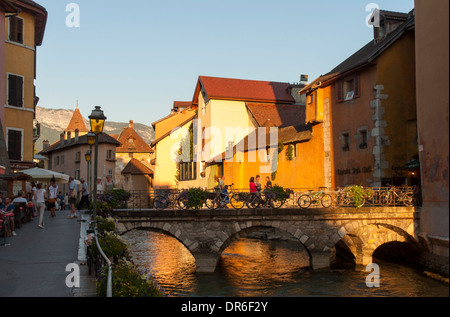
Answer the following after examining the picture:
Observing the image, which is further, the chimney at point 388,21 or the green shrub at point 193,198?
the chimney at point 388,21

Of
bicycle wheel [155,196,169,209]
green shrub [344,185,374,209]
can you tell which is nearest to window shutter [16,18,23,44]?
bicycle wheel [155,196,169,209]

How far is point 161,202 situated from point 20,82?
12.5 meters

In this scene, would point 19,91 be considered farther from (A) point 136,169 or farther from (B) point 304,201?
(A) point 136,169

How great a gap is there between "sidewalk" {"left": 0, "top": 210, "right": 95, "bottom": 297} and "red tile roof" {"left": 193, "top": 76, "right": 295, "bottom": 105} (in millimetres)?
29971

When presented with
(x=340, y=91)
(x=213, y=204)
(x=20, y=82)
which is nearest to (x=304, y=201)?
(x=213, y=204)

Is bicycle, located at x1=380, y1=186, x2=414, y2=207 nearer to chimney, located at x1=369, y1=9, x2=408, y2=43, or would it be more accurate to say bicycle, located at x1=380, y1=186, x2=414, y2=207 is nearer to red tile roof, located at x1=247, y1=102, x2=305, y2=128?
chimney, located at x1=369, y1=9, x2=408, y2=43

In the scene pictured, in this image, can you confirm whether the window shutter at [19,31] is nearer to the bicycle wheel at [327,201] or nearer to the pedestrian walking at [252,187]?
the pedestrian walking at [252,187]

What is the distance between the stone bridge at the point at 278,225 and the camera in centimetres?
2080

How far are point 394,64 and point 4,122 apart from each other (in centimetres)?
2064

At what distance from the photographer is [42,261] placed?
12008mm

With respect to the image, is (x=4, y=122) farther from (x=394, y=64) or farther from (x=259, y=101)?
(x=259, y=101)

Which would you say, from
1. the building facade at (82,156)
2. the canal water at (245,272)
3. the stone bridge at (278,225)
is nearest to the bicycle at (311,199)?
the stone bridge at (278,225)

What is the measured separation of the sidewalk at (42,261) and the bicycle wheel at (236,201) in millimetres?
6457
